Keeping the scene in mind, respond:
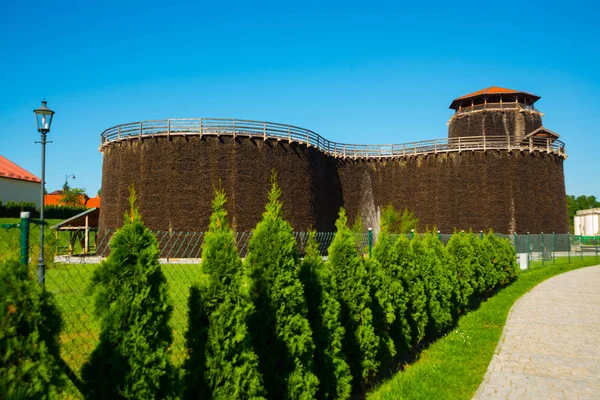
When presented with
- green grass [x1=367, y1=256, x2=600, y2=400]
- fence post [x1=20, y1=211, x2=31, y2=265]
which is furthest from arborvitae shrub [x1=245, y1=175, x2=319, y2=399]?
fence post [x1=20, y1=211, x2=31, y2=265]

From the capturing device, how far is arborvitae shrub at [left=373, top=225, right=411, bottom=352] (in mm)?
7089

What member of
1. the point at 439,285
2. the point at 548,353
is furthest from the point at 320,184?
the point at 548,353

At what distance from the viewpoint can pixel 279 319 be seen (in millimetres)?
4941

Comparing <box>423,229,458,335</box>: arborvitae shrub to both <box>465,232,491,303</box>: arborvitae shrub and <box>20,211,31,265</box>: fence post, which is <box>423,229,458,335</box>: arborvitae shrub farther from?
<box>20,211,31,265</box>: fence post

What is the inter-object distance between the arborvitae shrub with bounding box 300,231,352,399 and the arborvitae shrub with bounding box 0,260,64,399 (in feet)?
10.5

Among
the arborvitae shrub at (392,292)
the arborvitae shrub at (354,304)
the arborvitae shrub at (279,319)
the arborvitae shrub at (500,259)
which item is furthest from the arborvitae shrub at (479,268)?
the arborvitae shrub at (279,319)

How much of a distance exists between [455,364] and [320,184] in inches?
1057

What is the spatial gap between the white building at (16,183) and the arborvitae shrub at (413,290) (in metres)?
50.6

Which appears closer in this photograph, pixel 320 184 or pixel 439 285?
pixel 439 285

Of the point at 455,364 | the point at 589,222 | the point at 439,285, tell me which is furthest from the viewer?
the point at 589,222

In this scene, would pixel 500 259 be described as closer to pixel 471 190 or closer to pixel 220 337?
pixel 220 337

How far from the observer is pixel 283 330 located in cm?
492

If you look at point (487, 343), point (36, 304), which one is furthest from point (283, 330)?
point (487, 343)

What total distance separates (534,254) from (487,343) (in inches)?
1103
